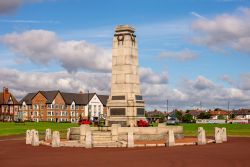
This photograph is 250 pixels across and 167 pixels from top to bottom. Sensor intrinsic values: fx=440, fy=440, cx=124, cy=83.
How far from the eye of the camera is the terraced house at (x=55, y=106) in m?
125

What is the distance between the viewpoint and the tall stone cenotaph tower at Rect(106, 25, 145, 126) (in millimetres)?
38375

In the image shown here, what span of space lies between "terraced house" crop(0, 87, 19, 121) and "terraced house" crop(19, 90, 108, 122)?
2.07m

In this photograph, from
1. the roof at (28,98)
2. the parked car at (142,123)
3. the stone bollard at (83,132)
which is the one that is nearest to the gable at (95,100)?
the roof at (28,98)

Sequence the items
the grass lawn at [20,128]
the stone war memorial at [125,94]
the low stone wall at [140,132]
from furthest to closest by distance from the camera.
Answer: the grass lawn at [20,128] → the stone war memorial at [125,94] → the low stone wall at [140,132]

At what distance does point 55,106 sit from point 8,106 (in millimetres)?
13984

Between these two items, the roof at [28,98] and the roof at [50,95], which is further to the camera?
the roof at [28,98]

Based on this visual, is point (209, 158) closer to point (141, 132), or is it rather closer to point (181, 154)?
point (181, 154)

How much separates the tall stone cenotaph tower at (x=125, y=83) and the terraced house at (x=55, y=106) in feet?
273

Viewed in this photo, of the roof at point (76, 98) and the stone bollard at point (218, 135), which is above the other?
the roof at point (76, 98)

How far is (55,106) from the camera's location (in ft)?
412

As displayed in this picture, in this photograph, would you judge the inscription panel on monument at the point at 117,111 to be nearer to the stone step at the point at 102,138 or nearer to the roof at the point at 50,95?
the stone step at the point at 102,138

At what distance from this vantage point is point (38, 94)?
126688 millimetres

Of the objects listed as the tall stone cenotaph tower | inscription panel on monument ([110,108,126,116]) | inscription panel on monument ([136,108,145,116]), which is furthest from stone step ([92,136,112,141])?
inscription panel on monument ([136,108,145,116])

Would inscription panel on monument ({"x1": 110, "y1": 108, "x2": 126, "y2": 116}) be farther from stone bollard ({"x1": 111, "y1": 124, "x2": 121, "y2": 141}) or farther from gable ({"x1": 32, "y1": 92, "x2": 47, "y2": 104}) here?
gable ({"x1": 32, "y1": 92, "x2": 47, "y2": 104})
